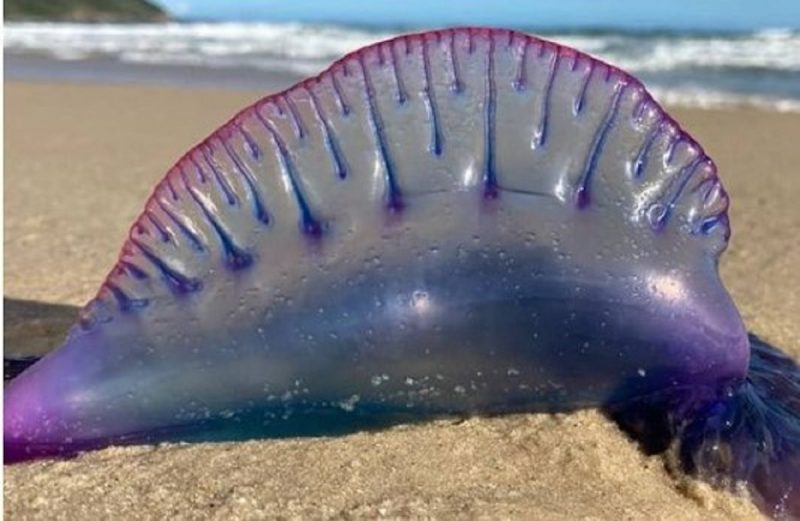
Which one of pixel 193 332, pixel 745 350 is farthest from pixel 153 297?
pixel 745 350

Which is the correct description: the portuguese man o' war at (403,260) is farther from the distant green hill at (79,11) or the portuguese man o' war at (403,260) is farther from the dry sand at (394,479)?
the distant green hill at (79,11)

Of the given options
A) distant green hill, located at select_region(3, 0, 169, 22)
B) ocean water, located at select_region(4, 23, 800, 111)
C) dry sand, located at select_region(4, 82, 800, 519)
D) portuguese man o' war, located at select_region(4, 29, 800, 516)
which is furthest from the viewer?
distant green hill, located at select_region(3, 0, 169, 22)

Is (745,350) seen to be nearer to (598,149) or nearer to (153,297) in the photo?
(598,149)

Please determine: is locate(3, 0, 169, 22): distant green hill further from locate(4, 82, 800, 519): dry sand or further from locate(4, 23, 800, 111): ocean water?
locate(4, 82, 800, 519): dry sand

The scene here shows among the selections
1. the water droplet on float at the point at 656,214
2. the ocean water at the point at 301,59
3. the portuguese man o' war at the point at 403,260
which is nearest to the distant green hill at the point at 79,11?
the ocean water at the point at 301,59

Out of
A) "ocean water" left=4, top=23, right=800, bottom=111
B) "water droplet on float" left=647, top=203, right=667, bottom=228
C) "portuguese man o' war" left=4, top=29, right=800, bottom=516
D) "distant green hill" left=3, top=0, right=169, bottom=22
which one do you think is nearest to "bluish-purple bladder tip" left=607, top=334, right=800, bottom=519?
"portuguese man o' war" left=4, top=29, right=800, bottom=516

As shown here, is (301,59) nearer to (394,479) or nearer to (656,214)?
(656,214)
